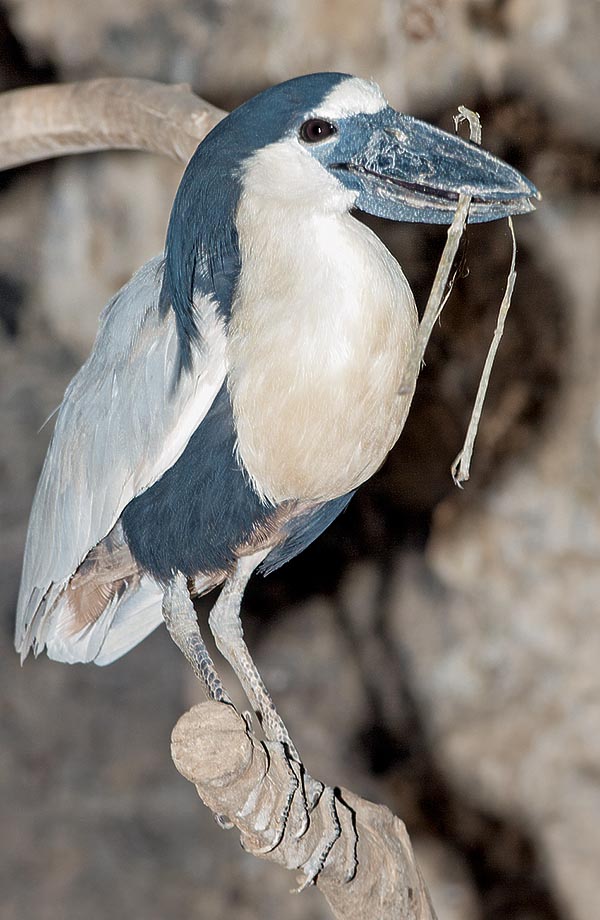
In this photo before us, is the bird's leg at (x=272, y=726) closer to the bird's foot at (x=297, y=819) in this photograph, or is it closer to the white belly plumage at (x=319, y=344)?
the bird's foot at (x=297, y=819)

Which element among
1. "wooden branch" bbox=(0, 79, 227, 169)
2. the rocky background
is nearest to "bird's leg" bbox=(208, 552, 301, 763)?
"wooden branch" bbox=(0, 79, 227, 169)

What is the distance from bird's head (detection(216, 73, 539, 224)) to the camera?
0.85 m

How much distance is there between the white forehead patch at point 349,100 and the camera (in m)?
0.85

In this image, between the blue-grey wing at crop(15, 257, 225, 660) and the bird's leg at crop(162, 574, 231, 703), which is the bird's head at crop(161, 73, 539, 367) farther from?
→ the bird's leg at crop(162, 574, 231, 703)

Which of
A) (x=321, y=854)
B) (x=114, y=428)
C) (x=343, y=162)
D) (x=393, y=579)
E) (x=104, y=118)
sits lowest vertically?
(x=393, y=579)

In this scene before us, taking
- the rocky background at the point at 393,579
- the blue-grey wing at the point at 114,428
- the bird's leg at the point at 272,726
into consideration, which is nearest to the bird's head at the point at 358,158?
the blue-grey wing at the point at 114,428

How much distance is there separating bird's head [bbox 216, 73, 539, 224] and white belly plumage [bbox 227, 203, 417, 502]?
0.11ft

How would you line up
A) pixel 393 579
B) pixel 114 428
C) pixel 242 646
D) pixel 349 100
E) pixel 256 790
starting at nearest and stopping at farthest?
pixel 349 100 < pixel 256 790 < pixel 114 428 < pixel 242 646 < pixel 393 579

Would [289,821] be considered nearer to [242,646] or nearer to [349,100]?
[242,646]

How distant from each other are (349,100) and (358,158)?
0.15ft

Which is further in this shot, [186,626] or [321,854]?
[186,626]

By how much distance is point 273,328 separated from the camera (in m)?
0.88

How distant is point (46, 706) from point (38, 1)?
58.0 inches

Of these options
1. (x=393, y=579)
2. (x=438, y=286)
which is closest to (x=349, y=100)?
(x=438, y=286)
